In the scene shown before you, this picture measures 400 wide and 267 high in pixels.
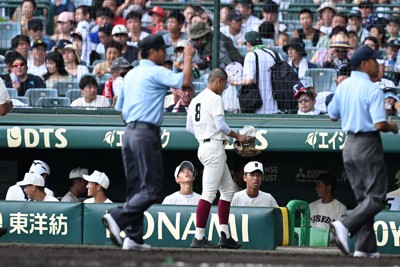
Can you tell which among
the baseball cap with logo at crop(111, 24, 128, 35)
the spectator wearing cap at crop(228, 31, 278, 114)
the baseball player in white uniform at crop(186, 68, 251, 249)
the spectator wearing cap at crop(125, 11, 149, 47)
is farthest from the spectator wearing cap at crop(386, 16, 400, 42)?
the baseball player in white uniform at crop(186, 68, 251, 249)

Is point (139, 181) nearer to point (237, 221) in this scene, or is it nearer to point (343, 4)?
point (237, 221)

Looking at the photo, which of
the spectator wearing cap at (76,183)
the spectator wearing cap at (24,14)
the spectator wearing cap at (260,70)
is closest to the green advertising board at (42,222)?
the spectator wearing cap at (76,183)

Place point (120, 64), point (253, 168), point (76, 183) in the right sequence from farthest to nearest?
point (120, 64), point (76, 183), point (253, 168)

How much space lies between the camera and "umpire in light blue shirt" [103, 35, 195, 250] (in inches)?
403

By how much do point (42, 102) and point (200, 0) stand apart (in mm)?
3907

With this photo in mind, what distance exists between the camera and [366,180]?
10.0 metres

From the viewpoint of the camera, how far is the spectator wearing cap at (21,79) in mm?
15000

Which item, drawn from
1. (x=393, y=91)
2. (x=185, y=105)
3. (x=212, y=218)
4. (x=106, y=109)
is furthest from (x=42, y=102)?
(x=393, y=91)

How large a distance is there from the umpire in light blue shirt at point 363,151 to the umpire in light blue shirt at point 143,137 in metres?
1.45

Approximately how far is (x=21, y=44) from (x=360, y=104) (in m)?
6.98

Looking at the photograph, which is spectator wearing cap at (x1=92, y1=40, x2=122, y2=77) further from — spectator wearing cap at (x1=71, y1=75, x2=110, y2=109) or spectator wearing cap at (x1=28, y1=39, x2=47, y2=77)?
spectator wearing cap at (x1=71, y1=75, x2=110, y2=109)

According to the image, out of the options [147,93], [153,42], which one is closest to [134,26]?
[153,42]

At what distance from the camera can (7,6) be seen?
16.3 metres

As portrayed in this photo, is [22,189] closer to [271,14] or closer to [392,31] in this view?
[271,14]
